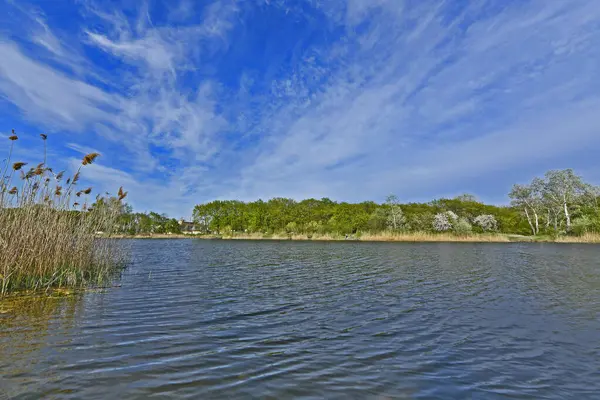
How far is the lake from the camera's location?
3.99 m

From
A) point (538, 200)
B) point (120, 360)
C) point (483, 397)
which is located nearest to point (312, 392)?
point (483, 397)

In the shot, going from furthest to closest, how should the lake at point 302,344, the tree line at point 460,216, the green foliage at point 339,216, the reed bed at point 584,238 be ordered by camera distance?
1. the green foliage at point 339,216
2. the tree line at point 460,216
3. the reed bed at point 584,238
4. the lake at point 302,344

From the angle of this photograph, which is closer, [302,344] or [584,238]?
[302,344]

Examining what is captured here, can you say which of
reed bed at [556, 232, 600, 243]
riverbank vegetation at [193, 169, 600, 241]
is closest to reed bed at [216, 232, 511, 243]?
riverbank vegetation at [193, 169, 600, 241]

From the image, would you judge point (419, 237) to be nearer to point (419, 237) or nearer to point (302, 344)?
point (419, 237)

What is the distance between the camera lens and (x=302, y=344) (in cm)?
559

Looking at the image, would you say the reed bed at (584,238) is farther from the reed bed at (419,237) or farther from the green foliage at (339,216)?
the green foliage at (339,216)

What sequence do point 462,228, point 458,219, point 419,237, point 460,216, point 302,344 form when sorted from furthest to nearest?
1. point 460,216
2. point 458,219
3. point 462,228
4. point 419,237
5. point 302,344

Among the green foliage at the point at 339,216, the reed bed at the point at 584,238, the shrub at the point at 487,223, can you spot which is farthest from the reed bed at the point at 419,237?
the shrub at the point at 487,223

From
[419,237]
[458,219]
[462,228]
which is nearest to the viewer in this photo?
[419,237]

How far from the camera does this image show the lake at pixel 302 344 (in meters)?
3.99

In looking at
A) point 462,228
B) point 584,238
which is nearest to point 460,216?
point 462,228

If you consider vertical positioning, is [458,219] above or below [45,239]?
above

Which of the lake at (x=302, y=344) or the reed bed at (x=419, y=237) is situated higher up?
the reed bed at (x=419, y=237)
